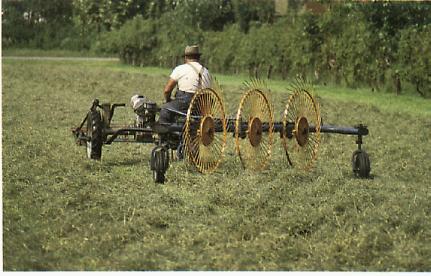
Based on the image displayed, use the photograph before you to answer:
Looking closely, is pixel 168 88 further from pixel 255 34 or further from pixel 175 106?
pixel 255 34

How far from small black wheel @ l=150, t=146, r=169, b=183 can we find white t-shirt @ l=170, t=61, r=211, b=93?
0.62 metres

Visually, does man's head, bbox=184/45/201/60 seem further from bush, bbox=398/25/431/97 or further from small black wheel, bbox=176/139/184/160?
bush, bbox=398/25/431/97

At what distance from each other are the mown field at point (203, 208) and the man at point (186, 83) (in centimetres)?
40

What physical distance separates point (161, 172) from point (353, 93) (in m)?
3.94

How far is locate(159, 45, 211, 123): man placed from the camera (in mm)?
7238

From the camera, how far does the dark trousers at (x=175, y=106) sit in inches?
284

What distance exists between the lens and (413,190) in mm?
6949

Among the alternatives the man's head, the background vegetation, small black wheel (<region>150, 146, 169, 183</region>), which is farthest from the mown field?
the man's head

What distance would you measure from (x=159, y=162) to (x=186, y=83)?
29.0 inches

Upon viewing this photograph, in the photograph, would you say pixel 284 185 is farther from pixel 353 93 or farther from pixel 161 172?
pixel 353 93

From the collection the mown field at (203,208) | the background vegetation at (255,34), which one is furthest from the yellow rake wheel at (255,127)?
the background vegetation at (255,34)

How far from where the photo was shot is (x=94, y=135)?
285 inches
